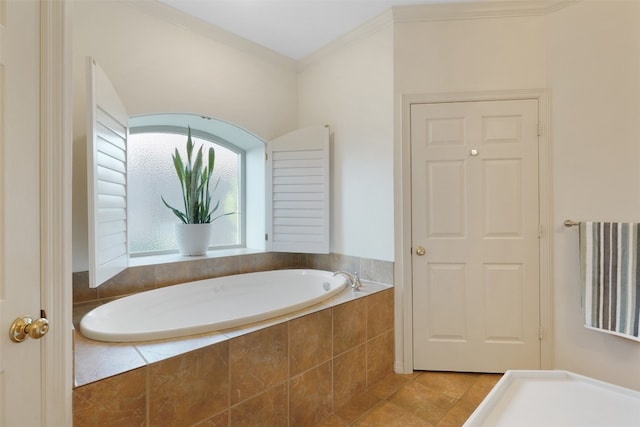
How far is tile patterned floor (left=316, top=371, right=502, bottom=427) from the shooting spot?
5.80 ft

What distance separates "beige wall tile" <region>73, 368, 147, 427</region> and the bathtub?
3.58ft

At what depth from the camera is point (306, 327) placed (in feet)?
5.61

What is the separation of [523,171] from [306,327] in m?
1.79

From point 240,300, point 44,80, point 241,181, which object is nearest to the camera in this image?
point 44,80

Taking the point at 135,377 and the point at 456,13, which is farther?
the point at 456,13

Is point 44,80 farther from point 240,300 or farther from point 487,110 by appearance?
point 487,110

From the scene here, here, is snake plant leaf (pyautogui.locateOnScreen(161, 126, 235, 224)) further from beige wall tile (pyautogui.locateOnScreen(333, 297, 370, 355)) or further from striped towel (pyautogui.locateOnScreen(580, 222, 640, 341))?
striped towel (pyautogui.locateOnScreen(580, 222, 640, 341))

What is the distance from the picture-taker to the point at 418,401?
1945mm

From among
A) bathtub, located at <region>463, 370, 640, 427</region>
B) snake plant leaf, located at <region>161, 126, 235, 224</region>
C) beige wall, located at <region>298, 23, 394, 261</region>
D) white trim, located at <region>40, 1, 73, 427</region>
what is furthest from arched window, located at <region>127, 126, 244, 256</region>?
bathtub, located at <region>463, 370, 640, 427</region>

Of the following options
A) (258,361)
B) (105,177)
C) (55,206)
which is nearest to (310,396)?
(258,361)

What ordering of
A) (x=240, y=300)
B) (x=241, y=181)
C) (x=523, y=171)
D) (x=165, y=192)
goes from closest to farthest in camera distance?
(x=523, y=171) < (x=240, y=300) < (x=165, y=192) < (x=241, y=181)

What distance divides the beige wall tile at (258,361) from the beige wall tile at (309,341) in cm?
5

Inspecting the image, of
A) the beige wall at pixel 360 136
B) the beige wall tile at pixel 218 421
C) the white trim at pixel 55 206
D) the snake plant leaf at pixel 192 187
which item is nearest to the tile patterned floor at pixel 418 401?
the beige wall tile at pixel 218 421

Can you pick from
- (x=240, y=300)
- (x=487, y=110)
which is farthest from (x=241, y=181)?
(x=487, y=110)
